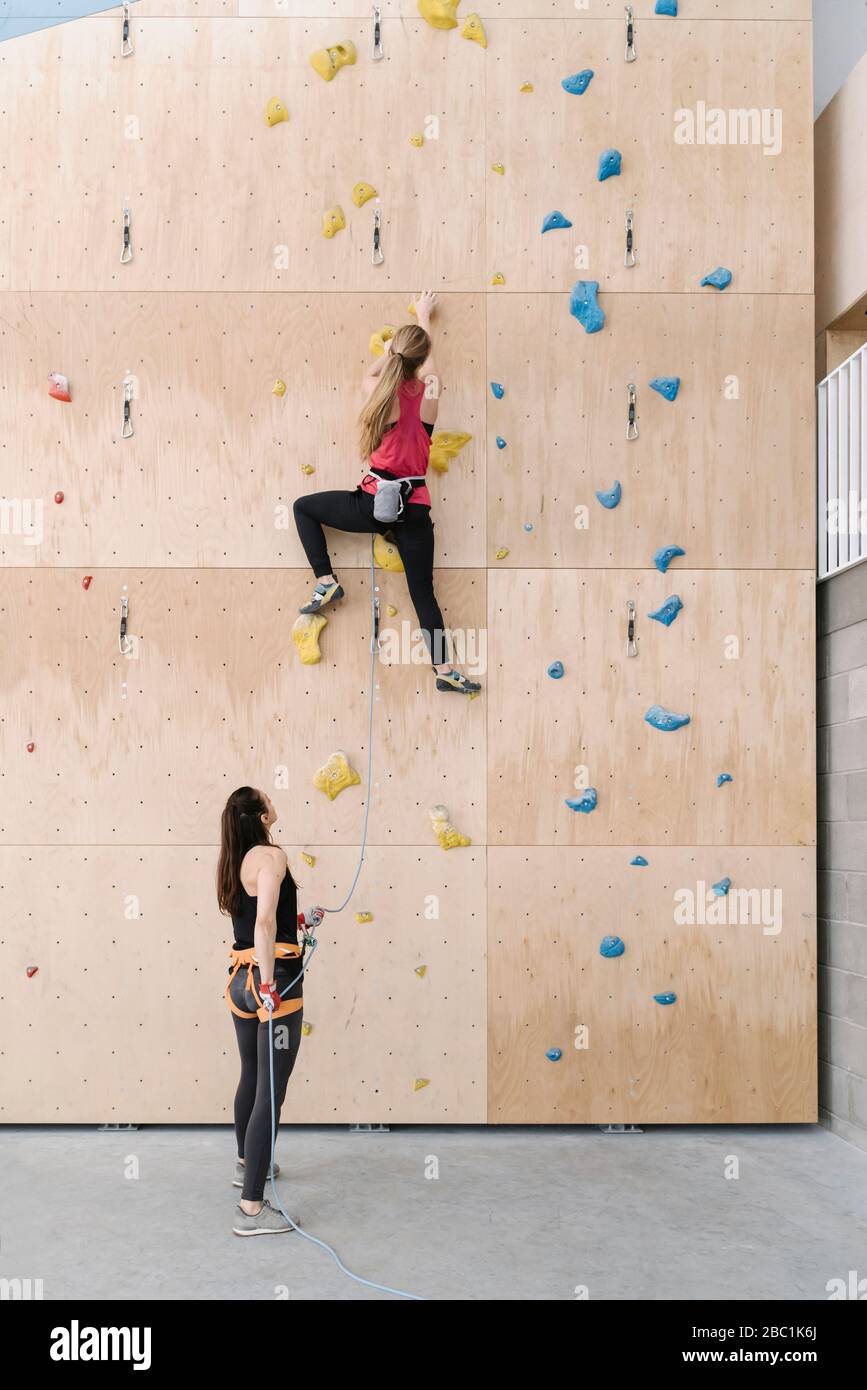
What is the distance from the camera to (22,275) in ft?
15.5

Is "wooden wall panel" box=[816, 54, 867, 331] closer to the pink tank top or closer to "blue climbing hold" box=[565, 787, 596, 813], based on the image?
the pink tank top

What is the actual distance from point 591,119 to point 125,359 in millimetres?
2231

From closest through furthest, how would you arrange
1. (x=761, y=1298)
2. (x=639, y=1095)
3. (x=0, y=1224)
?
(x=761, y=1298)
(x=0, y=1224)
(x=639, y=1095)

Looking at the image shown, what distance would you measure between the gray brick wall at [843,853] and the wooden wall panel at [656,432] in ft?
1.23

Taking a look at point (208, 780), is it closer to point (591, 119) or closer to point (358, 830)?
point (358, 830)

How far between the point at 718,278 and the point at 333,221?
64.8 inches

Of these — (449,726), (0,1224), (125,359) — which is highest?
(125,359)

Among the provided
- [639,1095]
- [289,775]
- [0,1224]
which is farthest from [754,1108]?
[0,1224]

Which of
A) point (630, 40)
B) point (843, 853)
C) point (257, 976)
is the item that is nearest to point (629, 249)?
point (630, 40)

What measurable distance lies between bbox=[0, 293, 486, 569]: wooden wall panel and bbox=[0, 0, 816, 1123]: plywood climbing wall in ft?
0.06

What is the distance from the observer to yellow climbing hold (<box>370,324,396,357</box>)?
467 centimetres

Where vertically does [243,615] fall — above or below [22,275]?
below

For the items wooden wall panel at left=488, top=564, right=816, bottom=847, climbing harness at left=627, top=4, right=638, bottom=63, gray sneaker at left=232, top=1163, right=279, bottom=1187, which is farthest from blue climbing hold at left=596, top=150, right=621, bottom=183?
gray sneaker at left=232, top=1163, right=279, bottom=1187

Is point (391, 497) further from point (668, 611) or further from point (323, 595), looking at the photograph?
point (668, 611)
